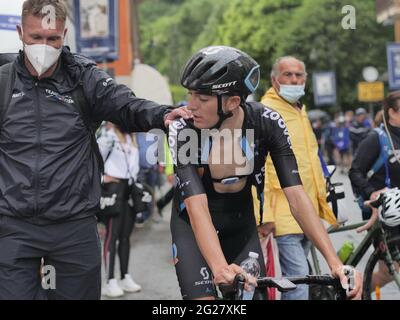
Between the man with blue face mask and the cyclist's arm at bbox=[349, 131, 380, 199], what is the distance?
528 millimetres

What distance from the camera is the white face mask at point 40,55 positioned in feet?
11.2

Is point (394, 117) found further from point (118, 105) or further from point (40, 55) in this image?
point (40, 55)

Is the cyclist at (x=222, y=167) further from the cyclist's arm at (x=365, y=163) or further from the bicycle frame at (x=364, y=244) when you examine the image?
the cyclist's arm at (x=365, y=163)

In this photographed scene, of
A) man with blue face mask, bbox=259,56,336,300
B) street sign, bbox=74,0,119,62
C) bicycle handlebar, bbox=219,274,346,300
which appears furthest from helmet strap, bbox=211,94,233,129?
street sign, bbox=74,0,119,62

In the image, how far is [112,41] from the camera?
12.1m

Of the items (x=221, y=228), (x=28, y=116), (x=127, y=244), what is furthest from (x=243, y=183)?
(x=127, y=244)

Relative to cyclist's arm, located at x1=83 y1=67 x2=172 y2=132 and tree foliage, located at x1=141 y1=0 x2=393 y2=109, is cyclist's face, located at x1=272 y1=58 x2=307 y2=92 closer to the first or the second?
cyclist's arm, located at x1=83 y1=67 x2=172 y2=132

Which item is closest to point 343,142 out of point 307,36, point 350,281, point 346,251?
point 307,36

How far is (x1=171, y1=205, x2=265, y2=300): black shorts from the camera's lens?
3463mm

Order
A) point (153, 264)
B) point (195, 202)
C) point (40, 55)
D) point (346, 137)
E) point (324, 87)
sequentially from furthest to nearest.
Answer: point (324, 87) → point (346, 137) → point (153, 264) → point (40, 55) → point (195, 202)

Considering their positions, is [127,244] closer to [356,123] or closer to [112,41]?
[112,41]

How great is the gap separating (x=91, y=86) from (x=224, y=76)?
0.66 m

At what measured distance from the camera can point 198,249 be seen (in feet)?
11.7

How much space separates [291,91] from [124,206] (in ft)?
9.97
